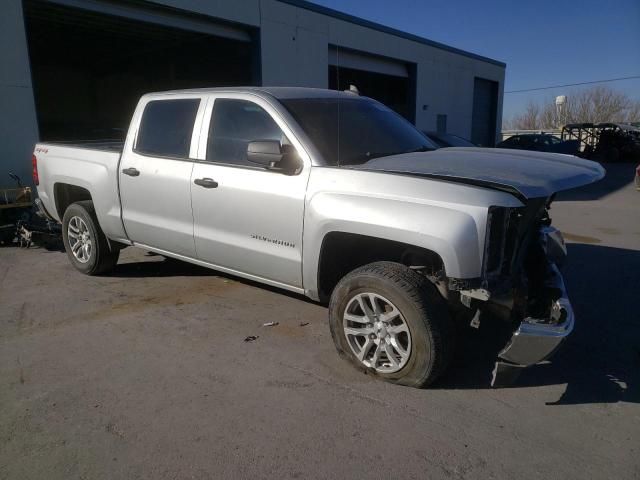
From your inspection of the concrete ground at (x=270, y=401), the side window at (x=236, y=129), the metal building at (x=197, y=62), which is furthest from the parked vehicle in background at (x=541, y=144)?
the side window at (x=236, y=129)

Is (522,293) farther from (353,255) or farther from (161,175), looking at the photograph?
(161,175)

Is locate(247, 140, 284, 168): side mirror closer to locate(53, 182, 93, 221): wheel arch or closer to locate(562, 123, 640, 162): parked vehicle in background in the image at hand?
locate(53, 182, 93, 221): wheel arch

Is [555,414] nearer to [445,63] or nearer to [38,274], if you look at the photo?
[38,274]

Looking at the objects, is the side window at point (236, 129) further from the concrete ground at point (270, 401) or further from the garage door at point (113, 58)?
the garage door at point (113, 58)

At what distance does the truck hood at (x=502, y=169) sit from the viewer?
9.59 ft

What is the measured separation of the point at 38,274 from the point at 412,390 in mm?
4713

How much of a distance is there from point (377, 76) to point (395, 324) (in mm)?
21717

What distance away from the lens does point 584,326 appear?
4.24 metres

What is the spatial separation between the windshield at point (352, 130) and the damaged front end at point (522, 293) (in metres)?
1.26

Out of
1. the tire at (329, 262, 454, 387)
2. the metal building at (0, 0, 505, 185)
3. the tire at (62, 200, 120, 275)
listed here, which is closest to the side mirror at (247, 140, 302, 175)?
the tire at (329, 262, 454, 387)

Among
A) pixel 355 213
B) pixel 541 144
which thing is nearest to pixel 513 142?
pixel 541 144

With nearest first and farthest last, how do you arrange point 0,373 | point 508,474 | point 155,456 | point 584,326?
point 508,474 → point 155,456 → point 0,373 → point 584,326

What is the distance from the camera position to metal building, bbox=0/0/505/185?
32.8 feet

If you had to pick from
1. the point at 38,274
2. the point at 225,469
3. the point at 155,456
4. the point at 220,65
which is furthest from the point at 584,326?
the point at 220,65
